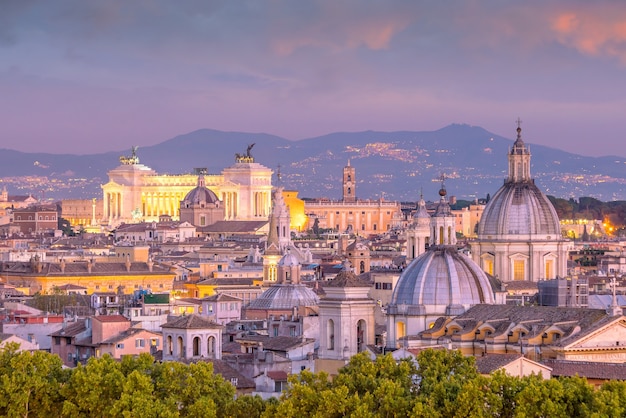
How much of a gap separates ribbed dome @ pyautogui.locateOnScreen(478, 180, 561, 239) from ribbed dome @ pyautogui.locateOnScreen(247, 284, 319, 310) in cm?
889

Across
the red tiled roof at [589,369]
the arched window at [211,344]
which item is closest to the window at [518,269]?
the arched window at [211,344]

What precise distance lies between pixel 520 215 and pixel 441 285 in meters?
28.0

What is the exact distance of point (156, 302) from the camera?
79750mm

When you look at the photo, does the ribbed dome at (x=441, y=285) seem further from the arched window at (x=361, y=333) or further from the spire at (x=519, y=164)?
the spire at (x=519, y=164)

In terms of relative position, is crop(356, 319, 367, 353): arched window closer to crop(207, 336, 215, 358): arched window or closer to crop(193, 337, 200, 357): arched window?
crop(207, 336, 215, 358): arched window

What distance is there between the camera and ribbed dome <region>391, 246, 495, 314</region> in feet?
191

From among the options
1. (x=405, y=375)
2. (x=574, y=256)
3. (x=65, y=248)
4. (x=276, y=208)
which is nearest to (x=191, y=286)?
(x=276, y=208)

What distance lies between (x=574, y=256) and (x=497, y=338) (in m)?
73.6

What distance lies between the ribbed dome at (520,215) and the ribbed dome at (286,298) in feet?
29.2

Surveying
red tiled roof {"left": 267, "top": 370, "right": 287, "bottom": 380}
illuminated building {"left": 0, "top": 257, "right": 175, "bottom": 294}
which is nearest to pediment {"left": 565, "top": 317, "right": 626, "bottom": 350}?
red tiled roof {"left": 267, "top": 370, "right": 287, "bottom": 380}

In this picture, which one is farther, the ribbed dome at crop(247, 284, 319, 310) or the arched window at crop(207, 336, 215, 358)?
the ribbed dome at crop(247, 284, 319, 310)

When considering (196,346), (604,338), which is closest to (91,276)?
(196,346)

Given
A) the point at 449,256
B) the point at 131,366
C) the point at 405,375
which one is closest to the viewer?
the point at 405,375

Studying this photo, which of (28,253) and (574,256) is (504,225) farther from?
(28,253)
